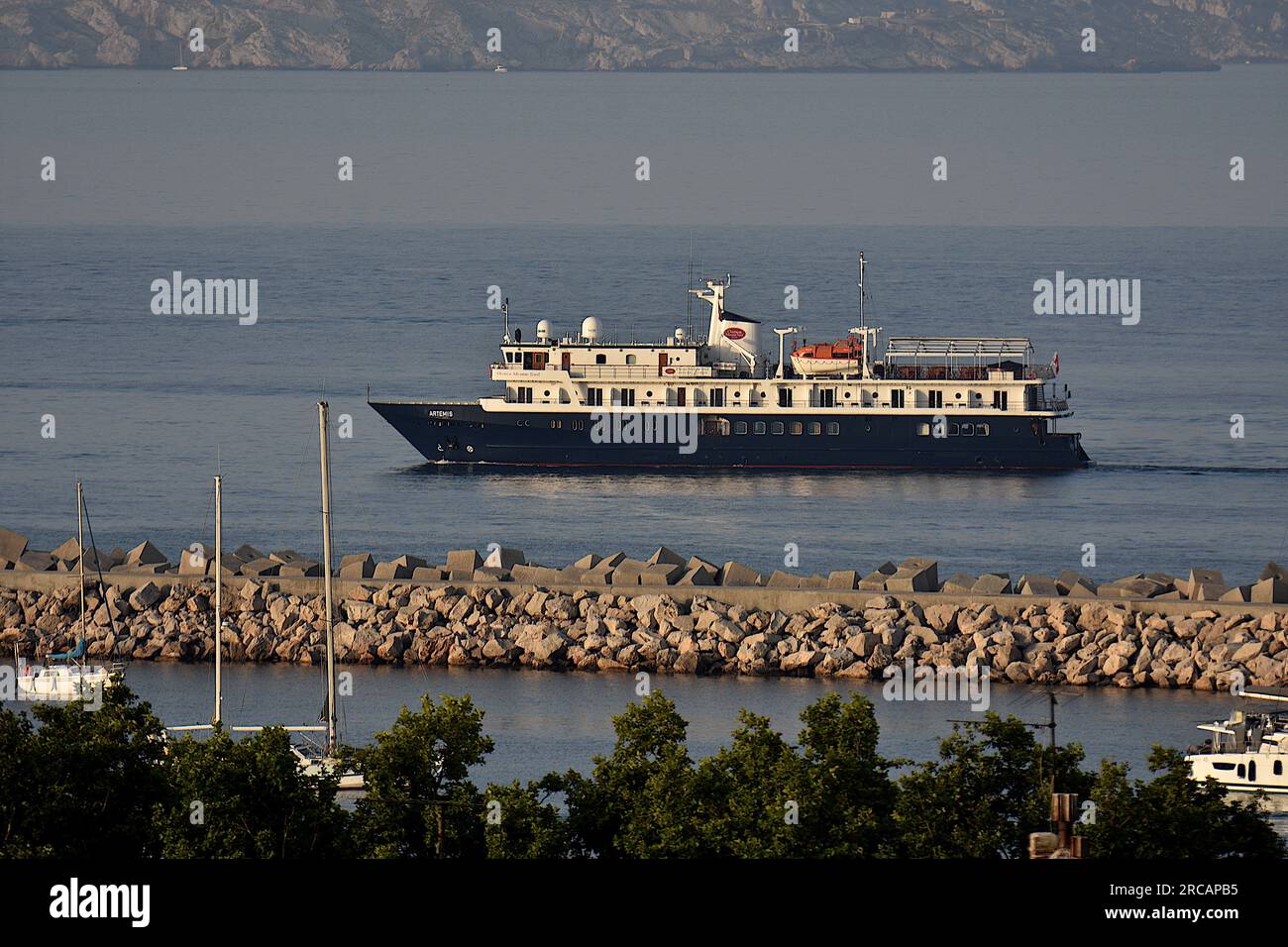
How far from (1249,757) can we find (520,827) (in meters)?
12.2

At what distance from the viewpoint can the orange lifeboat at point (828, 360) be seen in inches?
2945

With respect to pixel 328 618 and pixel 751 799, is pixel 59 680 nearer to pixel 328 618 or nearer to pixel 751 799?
pixel 328 618

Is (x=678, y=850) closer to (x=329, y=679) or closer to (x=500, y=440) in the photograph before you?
(x=329, y=679)

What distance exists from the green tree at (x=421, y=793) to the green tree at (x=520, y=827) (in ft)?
0.93

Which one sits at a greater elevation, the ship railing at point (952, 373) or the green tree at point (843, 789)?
the ship railing at point (952, 373)

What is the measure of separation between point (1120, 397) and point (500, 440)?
23.0m

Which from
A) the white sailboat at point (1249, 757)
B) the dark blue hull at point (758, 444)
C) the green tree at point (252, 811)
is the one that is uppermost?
the dark blue hull at point (758, 444)

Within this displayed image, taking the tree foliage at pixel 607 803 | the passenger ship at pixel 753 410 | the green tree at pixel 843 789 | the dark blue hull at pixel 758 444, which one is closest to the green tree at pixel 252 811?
the tree foliage at pixel 607 803

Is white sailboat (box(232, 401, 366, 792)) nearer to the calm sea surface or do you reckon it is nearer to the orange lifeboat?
the calm sea surface

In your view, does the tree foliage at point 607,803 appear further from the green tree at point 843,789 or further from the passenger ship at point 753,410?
the passenger ship at point 753,410

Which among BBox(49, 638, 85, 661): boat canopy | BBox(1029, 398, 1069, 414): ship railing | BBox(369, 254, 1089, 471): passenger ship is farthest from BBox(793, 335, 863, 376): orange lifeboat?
BBox(49, 638, 85, 661): boat canopy

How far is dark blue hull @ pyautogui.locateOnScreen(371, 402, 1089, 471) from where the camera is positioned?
245 feet

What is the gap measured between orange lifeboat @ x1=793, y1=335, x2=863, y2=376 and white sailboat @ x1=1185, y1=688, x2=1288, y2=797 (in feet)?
129

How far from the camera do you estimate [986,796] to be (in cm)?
2662
